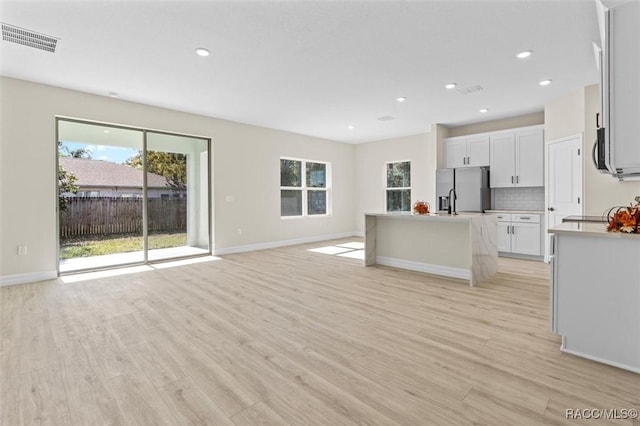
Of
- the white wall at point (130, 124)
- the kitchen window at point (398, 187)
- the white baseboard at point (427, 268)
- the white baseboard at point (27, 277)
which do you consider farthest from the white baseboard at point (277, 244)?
the white baseboard at point (427, 268)

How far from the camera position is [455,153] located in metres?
6.96

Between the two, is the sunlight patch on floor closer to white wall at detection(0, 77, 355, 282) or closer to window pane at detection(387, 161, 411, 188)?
white wall at detection(0, 77, 355, 282)

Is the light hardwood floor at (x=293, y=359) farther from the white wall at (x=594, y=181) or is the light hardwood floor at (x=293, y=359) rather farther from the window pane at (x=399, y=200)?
the window pane at (x=399, y=200)

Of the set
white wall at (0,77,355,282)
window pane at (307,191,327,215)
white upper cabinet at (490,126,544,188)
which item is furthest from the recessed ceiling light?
white upper cabinet at (490,126,544,188)

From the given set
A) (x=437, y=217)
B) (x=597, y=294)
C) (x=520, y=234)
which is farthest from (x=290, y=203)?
(x=597, y=294)

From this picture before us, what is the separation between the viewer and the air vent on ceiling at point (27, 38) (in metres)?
3.03

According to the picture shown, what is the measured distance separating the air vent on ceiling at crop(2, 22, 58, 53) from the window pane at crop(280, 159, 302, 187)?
192 inches

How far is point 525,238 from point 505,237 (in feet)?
1.15

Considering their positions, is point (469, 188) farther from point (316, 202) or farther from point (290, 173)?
point (290, 173)

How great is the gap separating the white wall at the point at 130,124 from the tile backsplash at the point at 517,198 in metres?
4.08

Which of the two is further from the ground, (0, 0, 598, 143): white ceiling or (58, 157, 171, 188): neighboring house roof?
(0, 0, 598, 143): white ceiling

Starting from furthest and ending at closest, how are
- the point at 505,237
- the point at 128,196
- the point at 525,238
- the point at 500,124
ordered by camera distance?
the point at 500,124, the point at 505,237, the point at 525,238, the point at 128,196

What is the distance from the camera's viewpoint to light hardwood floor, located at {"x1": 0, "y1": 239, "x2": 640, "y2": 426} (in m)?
1.66

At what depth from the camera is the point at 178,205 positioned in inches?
234
